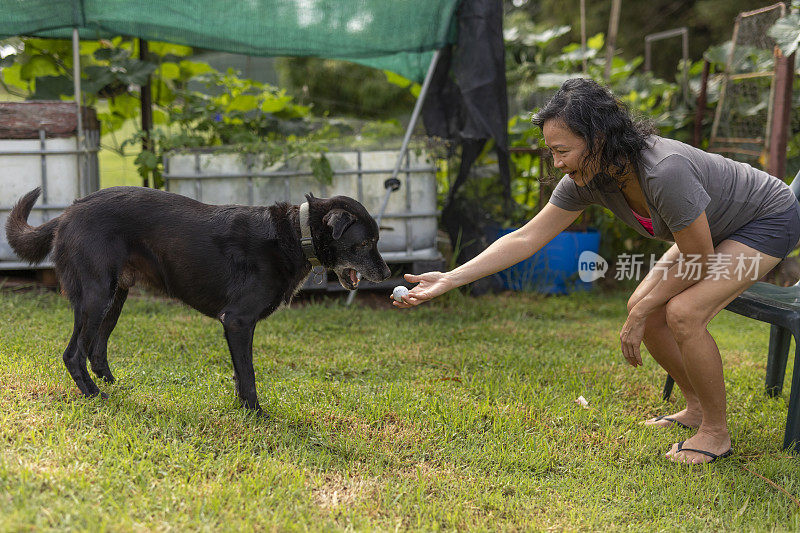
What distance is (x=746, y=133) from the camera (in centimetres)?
616

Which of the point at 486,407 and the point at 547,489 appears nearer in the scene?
the point at 547,489

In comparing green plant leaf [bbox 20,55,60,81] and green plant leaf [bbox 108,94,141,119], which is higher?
green plant leaf [bbox 20,55,60,81]

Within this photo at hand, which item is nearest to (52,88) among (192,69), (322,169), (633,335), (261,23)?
(192,69)

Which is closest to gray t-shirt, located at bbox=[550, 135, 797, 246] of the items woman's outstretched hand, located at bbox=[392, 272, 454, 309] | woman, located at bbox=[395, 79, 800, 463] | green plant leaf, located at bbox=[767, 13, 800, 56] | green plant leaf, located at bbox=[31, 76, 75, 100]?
woman, located at bbox=[395, 79, 800, 463]

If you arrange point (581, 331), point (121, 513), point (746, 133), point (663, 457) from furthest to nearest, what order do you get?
point (746, 133)
point (581, 331)
point (663, 457)
point (121, 513)

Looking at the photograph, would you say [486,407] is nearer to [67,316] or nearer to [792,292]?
→ [792,292]

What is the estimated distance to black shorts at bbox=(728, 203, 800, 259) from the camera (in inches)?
107

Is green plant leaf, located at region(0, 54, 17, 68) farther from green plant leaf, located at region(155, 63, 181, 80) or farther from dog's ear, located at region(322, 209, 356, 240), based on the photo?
dog's ear, located at region(322, 209, 356, 240)

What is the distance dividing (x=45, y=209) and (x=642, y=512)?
14.1 ft

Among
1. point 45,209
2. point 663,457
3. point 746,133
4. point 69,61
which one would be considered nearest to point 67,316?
point 45,209

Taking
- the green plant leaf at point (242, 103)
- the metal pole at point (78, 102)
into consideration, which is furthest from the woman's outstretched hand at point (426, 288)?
the green plant leaf at point (242, 103)

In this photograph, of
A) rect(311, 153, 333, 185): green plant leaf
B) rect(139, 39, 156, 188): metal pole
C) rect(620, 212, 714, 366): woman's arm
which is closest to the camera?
rect(620, 212, 714, 366): woman's arm

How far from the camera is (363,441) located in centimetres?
272

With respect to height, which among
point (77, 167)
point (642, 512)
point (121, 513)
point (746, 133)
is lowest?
point (642, 512)
